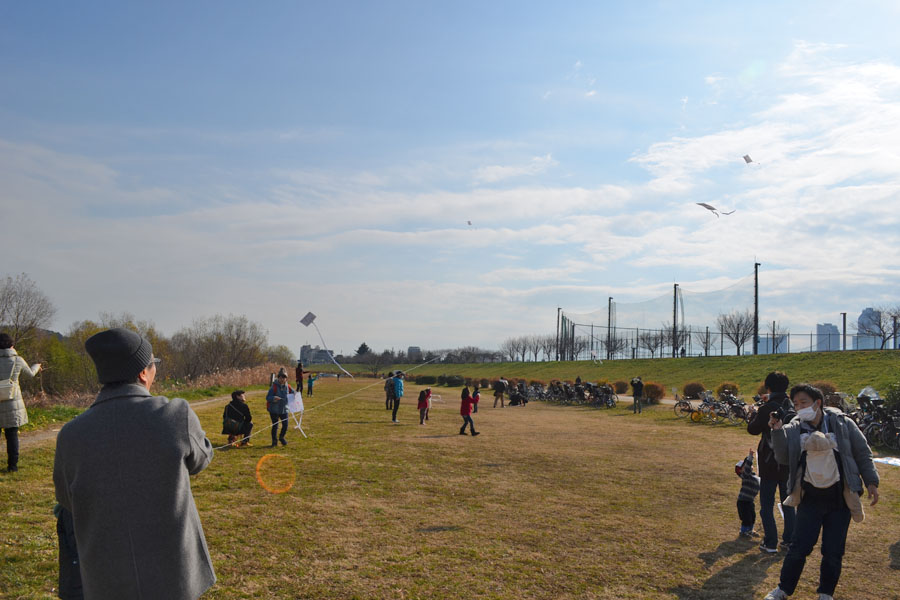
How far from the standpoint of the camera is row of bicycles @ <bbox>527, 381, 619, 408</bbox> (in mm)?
29547

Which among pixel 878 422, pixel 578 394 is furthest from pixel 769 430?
pixel 578 394

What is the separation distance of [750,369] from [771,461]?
125ft

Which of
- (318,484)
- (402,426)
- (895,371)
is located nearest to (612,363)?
(895,371)

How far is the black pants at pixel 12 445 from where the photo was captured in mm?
7996

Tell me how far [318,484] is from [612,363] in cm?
5098

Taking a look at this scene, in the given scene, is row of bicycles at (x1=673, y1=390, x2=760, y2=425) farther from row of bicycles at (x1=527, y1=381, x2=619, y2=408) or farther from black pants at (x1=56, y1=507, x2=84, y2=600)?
black pants at (x1=56, y1=507, x2=84, y2=600)

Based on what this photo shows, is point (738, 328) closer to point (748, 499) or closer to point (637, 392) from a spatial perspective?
point (637, 392)

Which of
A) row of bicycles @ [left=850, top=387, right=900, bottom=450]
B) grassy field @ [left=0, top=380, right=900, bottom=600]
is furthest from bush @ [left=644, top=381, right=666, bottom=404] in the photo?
grassy field @ [left=0, top=380, right=900, bottom=600]

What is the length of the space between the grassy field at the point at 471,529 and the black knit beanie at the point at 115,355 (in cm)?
313

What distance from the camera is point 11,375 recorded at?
7617 millimetres

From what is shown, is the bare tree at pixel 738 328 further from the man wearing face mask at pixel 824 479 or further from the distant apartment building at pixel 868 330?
the man wearing face mask at pixel 824 479

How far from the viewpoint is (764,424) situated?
5906mm

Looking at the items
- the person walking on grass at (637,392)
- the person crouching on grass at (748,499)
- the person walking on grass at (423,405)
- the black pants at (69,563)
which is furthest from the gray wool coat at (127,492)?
the person walking on grass at (637,392)

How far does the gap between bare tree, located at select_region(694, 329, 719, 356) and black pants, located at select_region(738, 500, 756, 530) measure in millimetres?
55456
